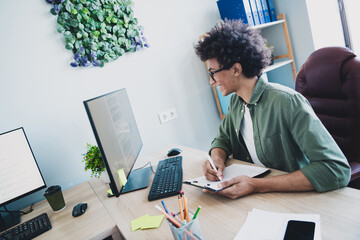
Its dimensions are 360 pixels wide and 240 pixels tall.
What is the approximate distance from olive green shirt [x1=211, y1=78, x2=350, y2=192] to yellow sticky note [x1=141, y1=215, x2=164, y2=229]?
1.80ft

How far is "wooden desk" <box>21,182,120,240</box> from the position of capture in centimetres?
100

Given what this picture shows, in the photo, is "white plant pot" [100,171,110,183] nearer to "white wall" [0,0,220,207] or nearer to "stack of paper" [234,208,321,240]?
"white wall" [0,0,220,207]

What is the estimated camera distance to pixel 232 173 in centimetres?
112

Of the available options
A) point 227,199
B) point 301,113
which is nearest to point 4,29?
point 227,199

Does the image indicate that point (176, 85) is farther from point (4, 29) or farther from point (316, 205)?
point (316, 205)

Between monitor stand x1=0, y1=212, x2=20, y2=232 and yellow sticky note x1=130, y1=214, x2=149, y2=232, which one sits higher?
monitor stand x1=0, y1=212, x2=20, y2=232

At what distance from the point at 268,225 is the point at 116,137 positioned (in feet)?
2.41

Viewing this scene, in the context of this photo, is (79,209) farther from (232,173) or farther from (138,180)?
(232,173)

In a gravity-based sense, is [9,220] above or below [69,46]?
below

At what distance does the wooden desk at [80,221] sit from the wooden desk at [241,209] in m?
0.05

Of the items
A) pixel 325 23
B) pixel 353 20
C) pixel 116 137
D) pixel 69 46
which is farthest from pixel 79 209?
pixel 353 20

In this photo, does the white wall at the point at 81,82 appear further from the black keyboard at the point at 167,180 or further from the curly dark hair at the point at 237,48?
the curly dark hair at the point at 237,48

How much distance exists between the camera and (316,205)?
0.79 metres

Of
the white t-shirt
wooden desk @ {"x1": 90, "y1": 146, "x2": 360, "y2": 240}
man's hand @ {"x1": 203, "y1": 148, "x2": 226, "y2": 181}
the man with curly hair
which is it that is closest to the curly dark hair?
the man with curly hair
